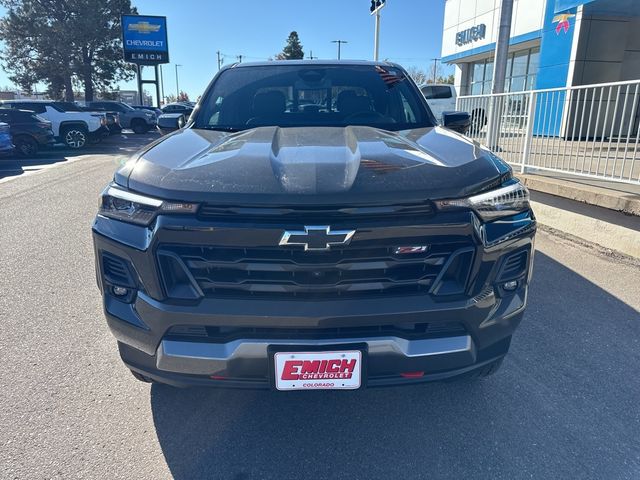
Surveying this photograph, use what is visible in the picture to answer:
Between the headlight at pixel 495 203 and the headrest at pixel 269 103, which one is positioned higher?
the headrest at pixel 269 103

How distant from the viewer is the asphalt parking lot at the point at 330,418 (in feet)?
6.59

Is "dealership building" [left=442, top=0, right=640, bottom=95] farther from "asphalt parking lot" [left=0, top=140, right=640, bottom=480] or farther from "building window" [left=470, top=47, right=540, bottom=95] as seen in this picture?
"asphalt parking lot" [left=0, top=140, right=640, bottom=480]

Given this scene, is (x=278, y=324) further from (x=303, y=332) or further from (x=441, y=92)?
(x=441, y=92)

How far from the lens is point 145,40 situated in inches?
1238

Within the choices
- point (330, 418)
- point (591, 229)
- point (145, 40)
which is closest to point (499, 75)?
point (591, 229)

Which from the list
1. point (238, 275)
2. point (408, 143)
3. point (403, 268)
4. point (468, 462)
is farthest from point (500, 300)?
point (238, 275)

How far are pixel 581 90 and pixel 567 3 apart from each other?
9445mm

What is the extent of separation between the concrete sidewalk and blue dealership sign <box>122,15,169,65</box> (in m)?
31.5

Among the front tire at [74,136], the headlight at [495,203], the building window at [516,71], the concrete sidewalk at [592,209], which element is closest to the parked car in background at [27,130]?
the front tire at [74,136]

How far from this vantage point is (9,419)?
2.29 meters

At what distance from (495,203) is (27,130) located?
52.4 feet

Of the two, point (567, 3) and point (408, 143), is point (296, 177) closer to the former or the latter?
point (408, 143)

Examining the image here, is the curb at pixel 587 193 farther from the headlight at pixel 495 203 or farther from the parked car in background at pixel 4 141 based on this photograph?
the parked car in background at pixel 4 141

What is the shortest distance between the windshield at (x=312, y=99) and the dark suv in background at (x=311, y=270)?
123 cm
